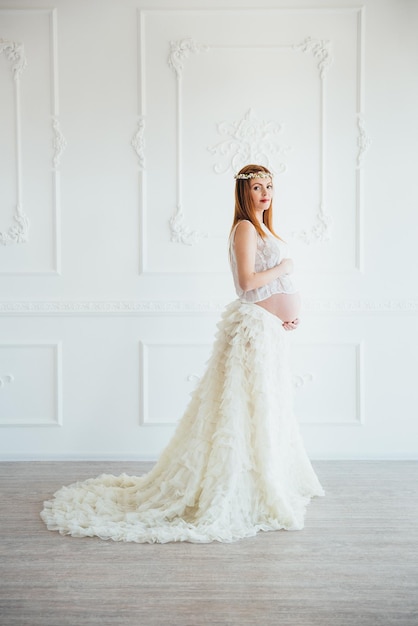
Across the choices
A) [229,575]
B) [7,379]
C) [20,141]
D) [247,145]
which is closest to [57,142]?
[20,141]

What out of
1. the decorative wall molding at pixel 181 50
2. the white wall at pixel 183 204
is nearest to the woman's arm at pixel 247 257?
the white wall at pixel 183 204

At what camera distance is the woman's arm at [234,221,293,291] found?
3.31m

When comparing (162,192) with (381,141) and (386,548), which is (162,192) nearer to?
(381,141)

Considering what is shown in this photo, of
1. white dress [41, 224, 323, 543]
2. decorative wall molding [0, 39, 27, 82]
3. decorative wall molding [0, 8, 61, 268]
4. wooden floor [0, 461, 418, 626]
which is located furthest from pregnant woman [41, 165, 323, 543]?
decorative wall molding [0, 39, 27, 82]

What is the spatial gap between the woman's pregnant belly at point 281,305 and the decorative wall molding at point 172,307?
3.11 ft

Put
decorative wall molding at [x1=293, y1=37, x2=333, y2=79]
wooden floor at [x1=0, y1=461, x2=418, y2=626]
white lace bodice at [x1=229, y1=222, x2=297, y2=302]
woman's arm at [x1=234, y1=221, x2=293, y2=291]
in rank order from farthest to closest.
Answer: decorative wall molding at [x1=293, y1=37, x2=333, y2=79]
white lace bodice at [x1=229, y1=222, x2=297, y2=302]
woman's arm at [x1=234, y1=221, x2=293, y2=291]
wooden floor at [x1=0, y1=461, x2=418, y2=626]

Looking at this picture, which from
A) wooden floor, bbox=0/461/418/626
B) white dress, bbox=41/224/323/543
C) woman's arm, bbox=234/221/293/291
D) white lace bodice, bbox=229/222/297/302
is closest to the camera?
wooden floor, bbox=0/461/418/626

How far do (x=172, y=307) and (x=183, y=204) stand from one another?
2.24 ft

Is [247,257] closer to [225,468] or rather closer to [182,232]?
[225,468]

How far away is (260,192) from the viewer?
342 centimetres

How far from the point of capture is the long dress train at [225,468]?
122 inches

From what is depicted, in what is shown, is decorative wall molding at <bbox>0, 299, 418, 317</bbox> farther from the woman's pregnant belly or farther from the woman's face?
the woman's face

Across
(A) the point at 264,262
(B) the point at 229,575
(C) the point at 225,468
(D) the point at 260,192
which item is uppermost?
(D) the point at 260,192

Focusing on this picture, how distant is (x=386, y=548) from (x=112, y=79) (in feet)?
10.7
